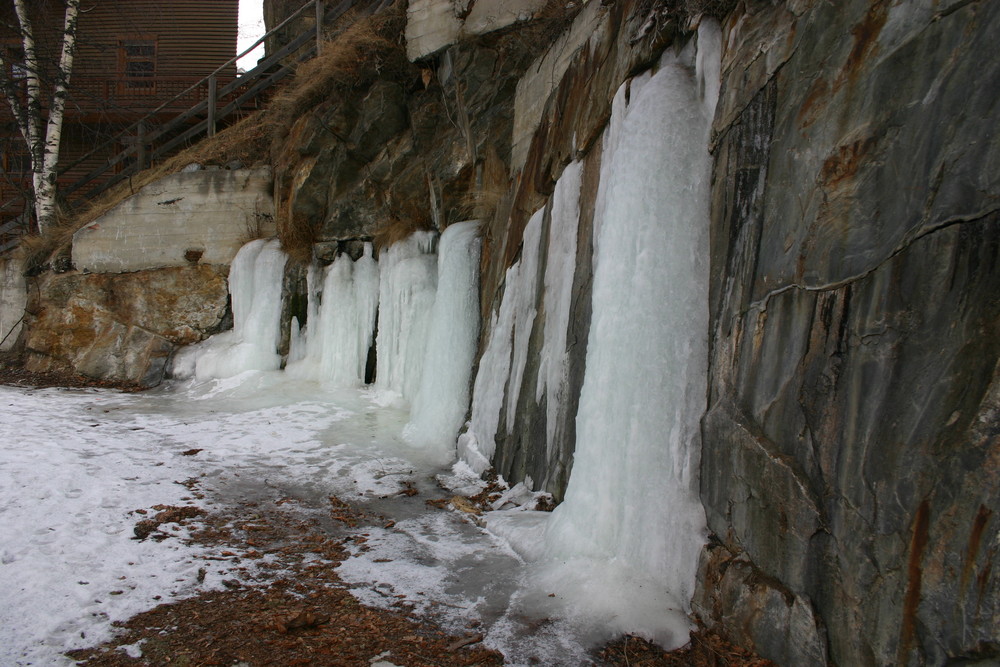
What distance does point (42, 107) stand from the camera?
1449cm

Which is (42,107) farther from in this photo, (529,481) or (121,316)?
(529,481)

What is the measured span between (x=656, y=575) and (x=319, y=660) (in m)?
1.80

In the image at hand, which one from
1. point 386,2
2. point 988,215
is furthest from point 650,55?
point 386,2

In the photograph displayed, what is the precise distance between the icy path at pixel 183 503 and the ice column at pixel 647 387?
464 mm

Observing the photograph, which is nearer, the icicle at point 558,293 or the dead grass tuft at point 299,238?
the icicle at point 558,293

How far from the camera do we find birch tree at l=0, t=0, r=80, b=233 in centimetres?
1417

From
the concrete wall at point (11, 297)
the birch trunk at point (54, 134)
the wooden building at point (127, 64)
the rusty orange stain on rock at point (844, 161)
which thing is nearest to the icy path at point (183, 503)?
the rusty orange stain on rock at point (844, 161)

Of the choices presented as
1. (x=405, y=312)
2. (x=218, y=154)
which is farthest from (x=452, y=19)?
(x=218, y=154)

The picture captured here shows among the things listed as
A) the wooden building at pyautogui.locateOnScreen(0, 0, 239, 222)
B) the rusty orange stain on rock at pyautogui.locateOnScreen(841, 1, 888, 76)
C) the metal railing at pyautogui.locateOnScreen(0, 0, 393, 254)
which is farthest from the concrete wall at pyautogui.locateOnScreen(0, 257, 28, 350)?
the rusty orange stain on rock at pyautogui.locateOnScreen(841, 1, 888, 76)

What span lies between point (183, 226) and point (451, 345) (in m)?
7.60

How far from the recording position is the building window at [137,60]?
1916 centimetres

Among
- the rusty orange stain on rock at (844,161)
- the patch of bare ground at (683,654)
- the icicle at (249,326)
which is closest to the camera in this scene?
the rusty orange stain on rock at (844,161)

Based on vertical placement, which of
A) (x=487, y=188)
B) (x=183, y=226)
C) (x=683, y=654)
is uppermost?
(x=487, y=188)

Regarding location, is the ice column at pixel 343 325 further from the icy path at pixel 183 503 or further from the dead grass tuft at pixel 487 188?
the dead grass tuft at pixel 487 188
